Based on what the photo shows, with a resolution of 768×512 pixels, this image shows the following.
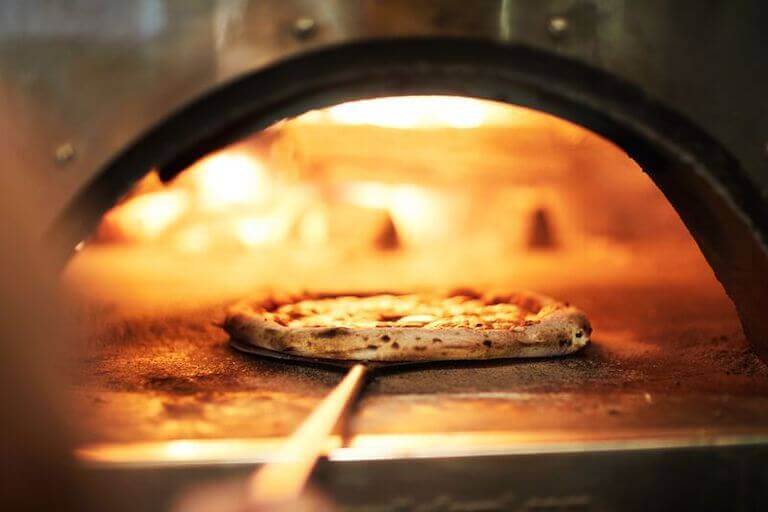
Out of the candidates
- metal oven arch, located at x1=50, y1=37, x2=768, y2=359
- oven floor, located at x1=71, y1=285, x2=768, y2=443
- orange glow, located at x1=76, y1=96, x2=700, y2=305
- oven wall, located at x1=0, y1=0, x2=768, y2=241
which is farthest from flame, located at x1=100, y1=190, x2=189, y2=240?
oven wall, located at x1=0, y1=0, x2=768, y2=241

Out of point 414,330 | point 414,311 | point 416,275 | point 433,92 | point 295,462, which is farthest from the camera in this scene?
point 416,275

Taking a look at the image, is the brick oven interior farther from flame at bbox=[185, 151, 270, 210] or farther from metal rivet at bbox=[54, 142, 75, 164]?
metal rivet at bbox=[54, 142, 75, 164]

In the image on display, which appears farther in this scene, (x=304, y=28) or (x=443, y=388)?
(x=443, y=388)

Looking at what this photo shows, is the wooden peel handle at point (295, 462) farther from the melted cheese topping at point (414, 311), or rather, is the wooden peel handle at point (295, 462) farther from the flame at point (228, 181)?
the flame at point (228, 181)

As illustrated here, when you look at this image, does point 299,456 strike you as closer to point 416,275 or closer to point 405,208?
point 416,275

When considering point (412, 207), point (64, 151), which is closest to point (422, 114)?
point (412, 207)

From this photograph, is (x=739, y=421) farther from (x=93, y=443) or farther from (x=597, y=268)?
(x=597, y=268)
